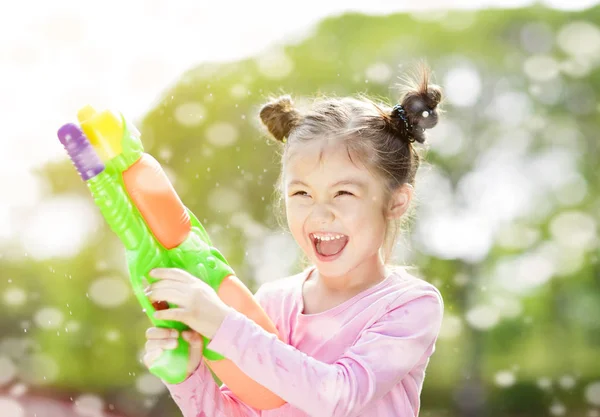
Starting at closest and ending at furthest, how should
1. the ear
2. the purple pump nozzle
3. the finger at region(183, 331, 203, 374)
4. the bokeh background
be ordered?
the purple pump nozzle, the finger at region(183, 331, 203, 374), the ear, the bokeh background

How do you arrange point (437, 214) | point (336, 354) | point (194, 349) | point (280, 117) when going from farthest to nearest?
point (437, 214), point (280, 117), point (336, 354), point (194, 349)

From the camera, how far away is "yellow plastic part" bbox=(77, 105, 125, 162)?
4.99 feet

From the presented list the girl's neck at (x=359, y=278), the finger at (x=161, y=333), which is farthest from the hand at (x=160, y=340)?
the girl's neck at (x=359, y=278)

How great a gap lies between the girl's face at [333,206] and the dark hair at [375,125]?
1.5 inches

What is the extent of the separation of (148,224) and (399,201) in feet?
2.11

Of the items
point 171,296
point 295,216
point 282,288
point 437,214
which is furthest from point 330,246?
point 437,214

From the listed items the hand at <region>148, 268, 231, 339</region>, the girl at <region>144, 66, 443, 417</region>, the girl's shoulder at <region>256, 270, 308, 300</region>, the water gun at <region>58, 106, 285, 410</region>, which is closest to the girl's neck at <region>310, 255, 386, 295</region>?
the girl at <region>144, 66, 443, 417</region>

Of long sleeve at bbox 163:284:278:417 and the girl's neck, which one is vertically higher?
the girl's neck

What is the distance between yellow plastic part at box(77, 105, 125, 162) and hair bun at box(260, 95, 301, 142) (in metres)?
0.57

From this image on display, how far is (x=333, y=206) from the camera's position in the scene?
1811 mm

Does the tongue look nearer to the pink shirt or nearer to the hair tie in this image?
the pink shirt

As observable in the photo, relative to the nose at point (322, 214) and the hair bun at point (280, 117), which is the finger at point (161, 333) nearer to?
the nose at point (322, 214)

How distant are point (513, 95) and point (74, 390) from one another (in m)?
4.22

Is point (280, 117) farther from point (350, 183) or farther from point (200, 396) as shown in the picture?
point (200, 396)
